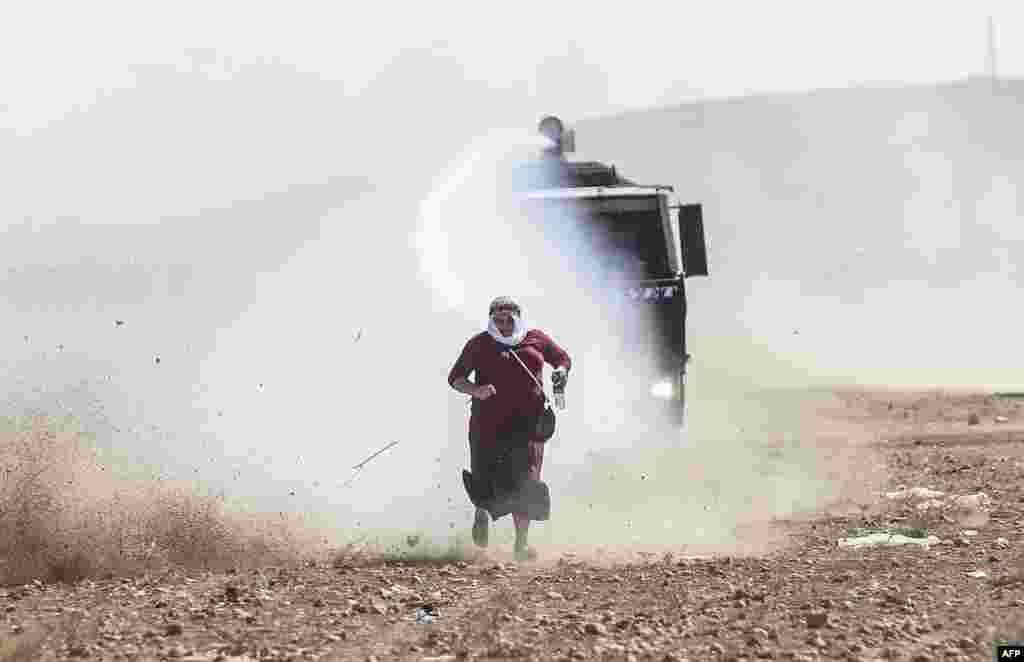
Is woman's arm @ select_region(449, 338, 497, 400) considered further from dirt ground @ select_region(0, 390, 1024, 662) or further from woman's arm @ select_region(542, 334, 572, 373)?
dirt ground @ select_region(0, 390, 1024, 662)

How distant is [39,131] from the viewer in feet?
123

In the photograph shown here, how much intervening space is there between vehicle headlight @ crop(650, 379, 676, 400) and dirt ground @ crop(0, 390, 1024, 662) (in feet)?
16.7

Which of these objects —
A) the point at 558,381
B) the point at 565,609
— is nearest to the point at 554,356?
the point at 558,381

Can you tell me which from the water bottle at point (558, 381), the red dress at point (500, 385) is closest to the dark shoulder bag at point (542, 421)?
the red dress at point (500, 385)

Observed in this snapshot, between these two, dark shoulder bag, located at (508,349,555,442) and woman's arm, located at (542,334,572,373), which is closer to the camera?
dark shoulder bag, located at (508,349,555,442)

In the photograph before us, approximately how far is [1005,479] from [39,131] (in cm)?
2658

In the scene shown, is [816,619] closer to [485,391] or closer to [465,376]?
[485,391]

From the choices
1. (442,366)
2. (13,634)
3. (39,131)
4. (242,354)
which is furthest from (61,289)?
(13,634)

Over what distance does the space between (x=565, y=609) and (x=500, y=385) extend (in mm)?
3090

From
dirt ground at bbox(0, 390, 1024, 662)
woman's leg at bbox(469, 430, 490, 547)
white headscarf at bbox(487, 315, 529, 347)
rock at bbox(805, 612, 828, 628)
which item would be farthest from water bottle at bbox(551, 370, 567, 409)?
rock at bbox(805, 612, 828, 628)

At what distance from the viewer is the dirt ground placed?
7629 millimetres

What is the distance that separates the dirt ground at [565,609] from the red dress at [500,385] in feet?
2.55

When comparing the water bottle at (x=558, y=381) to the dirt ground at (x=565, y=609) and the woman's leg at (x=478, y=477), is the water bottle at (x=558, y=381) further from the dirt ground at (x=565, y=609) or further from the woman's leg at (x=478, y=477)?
the dirt ground at (x=565, y=609)

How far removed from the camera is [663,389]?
17266 mm
